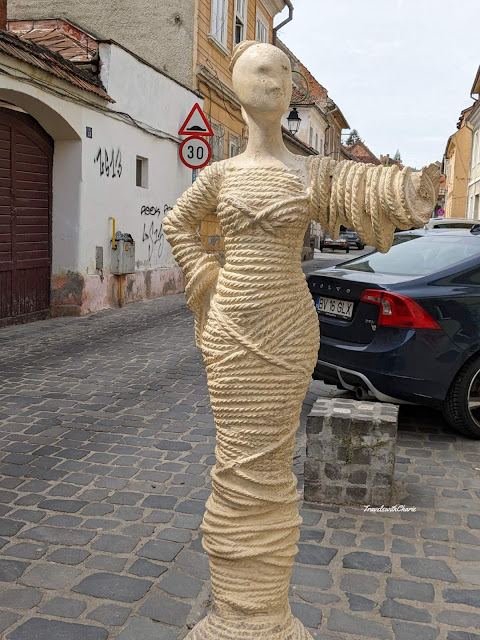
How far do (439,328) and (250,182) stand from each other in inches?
121

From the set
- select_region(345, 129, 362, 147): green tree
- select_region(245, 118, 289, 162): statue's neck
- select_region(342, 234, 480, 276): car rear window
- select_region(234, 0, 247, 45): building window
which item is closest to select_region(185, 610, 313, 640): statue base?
select_region(245, 118, 289, 162): statue's neck

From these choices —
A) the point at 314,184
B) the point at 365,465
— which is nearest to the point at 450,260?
the point at 365,465

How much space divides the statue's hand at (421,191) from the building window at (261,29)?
1800 cm

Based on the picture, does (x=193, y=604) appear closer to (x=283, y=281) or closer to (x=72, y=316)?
(x=283, y=281)

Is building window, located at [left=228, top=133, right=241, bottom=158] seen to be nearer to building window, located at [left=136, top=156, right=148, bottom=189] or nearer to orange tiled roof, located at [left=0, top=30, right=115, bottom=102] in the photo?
building window, located at [left=136, top=156, right=148, bottom=189]

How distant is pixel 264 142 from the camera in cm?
213

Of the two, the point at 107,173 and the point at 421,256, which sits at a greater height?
the point at 107,173

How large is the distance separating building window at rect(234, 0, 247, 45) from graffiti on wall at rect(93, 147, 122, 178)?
7493 mm

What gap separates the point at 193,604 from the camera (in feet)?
9.00

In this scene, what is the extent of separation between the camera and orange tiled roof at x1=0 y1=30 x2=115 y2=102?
8.14 m

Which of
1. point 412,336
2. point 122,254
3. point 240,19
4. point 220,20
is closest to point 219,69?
point 220,20

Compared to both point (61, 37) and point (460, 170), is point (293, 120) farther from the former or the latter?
point (460, 170)

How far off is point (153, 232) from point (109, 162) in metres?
2.20

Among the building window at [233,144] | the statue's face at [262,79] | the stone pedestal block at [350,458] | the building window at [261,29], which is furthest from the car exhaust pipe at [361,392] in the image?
the building window at [261,29]
